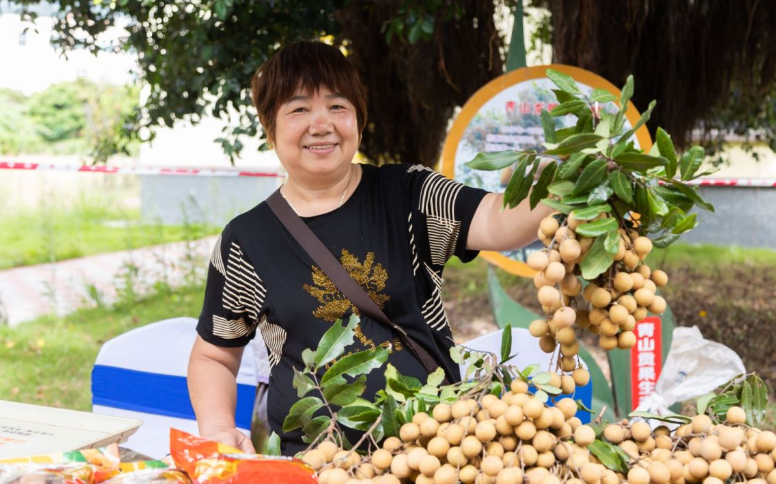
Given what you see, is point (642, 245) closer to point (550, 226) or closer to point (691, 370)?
point (550, 226)

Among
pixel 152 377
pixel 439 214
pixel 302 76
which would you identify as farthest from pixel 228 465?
pixel 152 377

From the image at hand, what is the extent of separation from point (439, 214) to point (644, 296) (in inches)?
25.1

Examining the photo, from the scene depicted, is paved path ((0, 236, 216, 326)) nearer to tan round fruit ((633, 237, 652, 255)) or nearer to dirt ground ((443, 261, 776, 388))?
dirt ground ((443, 261, 776, 388))

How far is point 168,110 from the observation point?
3588 mm

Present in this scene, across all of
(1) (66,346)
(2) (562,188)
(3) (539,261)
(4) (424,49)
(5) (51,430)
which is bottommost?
(1) (66,346)

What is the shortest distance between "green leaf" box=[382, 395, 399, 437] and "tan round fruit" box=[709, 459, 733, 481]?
433 mm

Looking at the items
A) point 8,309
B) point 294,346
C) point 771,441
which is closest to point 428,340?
point 294,346

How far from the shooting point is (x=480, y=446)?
987 mm

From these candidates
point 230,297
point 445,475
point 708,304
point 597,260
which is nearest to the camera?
point 445,475

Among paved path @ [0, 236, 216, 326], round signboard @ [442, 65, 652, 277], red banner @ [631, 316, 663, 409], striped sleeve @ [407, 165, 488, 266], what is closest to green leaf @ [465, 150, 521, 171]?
striped sleeve @ [407, 165, 488, 266]

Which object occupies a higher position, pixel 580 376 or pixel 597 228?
pixel 597 228

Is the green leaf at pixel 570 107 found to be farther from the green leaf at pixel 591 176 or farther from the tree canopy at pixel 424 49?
the tree canopy at pixel 424 49

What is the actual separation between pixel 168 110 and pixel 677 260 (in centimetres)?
597

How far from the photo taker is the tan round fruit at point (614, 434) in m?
1.11
